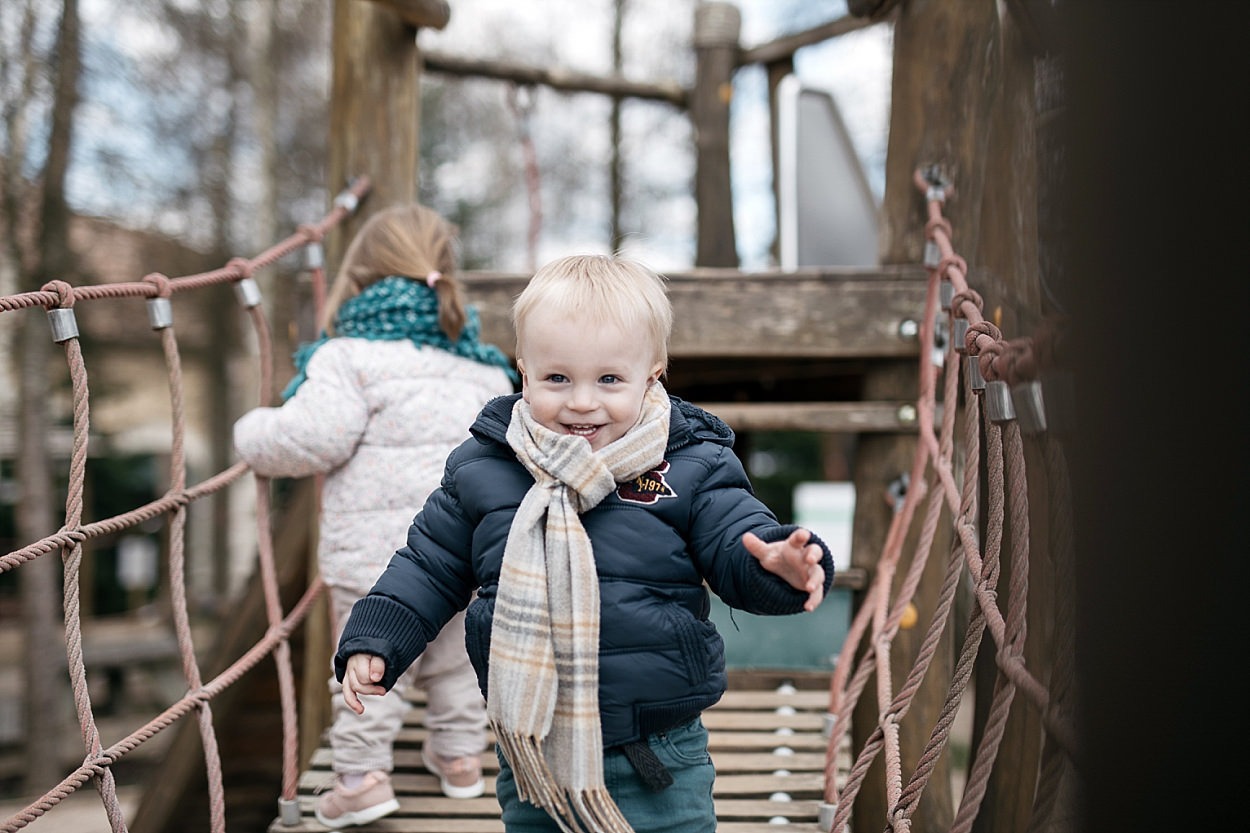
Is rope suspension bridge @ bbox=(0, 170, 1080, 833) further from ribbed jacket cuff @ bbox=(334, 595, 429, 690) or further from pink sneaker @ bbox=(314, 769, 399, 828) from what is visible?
ribbed jacket cuff @ bbox=(334, 595, 429, 690)

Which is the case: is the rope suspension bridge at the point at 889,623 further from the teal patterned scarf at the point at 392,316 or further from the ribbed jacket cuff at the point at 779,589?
the teal patterned scarf at the point at 392,316

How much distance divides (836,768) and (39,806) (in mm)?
1501

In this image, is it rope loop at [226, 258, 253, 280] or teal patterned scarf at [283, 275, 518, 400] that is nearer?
teal patterned scarf at [283, 275, 518, 400]

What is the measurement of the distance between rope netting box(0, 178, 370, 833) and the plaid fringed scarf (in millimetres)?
720

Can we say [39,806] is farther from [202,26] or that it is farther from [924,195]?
[202,26]

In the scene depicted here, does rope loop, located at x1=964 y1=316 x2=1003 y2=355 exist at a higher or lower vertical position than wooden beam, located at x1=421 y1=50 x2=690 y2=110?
lower

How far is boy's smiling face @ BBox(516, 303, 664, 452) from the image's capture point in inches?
52.3

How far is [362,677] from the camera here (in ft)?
4.42

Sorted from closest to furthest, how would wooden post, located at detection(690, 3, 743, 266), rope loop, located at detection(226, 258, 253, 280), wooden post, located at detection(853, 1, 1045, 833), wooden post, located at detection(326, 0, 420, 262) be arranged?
1. wooden post, located at detection(853, 1, 1045, 833)
2. rope loop, located at detection(226, 258, 253, 280)
3. wooden post, located at detection(326, 0, 420, 262)
4. wooden post, located at detection(690, 3, 743, 266)

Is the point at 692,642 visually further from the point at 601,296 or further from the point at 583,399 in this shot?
the point at 601,296

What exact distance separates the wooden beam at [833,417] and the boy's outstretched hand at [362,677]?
167 cm

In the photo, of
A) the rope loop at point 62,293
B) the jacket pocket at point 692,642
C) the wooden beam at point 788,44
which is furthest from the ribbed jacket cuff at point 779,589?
the wooden beam at point 788,44

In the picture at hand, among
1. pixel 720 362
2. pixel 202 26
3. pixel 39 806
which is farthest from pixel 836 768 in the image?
pixel 202 26

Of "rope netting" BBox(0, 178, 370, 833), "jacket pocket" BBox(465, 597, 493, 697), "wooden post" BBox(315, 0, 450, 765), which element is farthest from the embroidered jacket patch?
"wooden post" BBox(315, 0, 450, 765)
